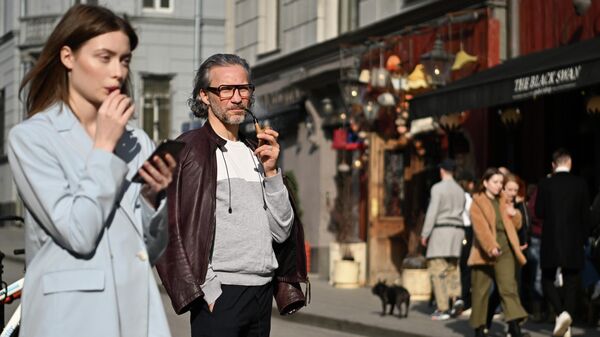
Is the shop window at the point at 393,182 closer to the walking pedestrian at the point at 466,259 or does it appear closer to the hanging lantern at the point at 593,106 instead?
the walking pedestrian at the point at 466,259

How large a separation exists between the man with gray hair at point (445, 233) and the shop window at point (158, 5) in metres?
28.1

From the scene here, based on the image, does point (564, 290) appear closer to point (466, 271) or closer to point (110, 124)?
point (466, 271)

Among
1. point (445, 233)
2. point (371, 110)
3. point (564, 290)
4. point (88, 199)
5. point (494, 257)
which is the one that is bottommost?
point (564, 290)

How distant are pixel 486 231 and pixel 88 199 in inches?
380

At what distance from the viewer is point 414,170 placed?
21.2 m

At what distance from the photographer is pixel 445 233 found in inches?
655

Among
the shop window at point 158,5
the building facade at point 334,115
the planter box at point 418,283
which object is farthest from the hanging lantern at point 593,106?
the shop window at point 158,5

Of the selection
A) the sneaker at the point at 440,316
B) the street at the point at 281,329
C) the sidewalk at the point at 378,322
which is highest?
the sneaker at the point at 440,316

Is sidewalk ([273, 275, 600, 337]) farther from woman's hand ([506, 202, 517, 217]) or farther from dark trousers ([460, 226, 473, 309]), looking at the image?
woman's hand ([506, 202, 517, 217])

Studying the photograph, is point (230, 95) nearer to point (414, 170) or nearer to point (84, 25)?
point (84, 25)

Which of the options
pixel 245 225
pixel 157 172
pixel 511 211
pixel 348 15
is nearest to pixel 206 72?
pixel 245 225

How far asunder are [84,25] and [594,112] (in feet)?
40.8

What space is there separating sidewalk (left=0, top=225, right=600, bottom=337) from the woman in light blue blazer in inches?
415

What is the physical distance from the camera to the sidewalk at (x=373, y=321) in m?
14.8
